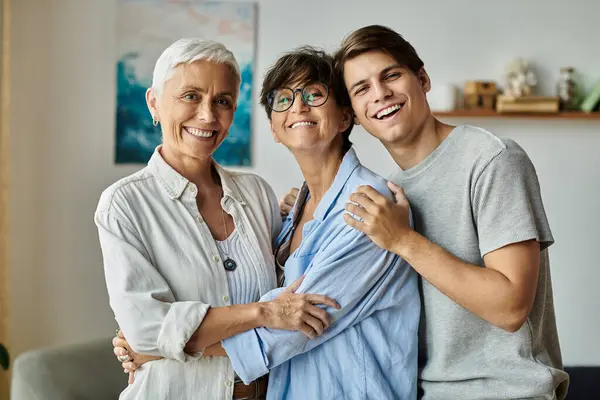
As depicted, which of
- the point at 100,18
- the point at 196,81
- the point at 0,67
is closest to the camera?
the point at 196,81

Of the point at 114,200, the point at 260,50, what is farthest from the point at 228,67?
the point at 260,50

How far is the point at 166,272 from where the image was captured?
70.1 inches

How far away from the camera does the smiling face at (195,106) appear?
1.87 meters

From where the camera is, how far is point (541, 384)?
5.57 ft

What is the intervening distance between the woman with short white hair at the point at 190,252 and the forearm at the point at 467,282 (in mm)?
253

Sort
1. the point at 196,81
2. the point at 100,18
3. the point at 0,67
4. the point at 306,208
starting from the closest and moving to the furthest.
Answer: the point at 196,81
the point at 306,208
the point at 0,67
the point at 100,18

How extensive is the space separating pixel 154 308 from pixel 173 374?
0.20m

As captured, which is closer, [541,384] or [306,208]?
[541,384]

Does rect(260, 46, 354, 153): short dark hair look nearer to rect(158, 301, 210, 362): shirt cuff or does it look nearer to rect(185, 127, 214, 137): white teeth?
rect(185, 127, 214, 137): white teeth

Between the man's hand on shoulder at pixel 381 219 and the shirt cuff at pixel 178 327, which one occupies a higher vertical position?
the man's hand on shoulder at pixel 381 219

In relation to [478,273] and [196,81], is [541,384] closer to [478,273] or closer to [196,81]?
[478,273]

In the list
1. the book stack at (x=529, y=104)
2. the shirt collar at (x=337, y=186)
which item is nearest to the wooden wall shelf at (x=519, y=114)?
the book stack at (x=529, y=104)

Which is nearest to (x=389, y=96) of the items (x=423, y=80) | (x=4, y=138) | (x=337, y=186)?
(x=423, y=80)

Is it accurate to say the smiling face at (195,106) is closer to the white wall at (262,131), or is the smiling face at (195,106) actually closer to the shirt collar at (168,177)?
the shirt collar at (168,177)
